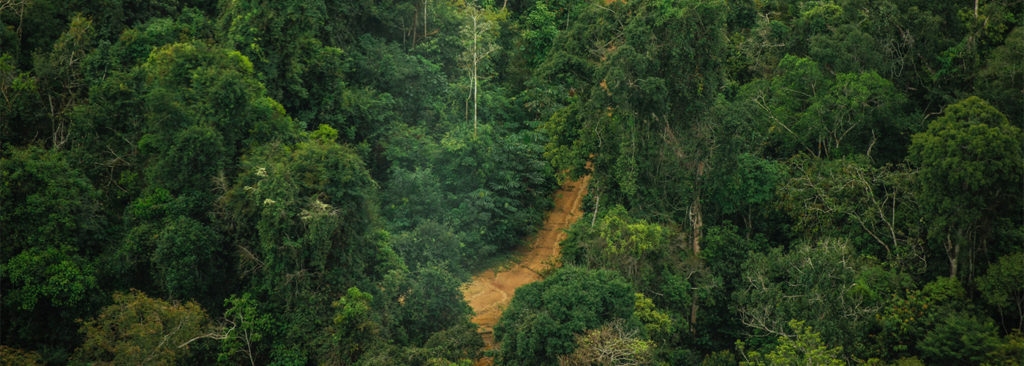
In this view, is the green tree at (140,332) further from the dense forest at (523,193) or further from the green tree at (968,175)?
the green tree at (968,175)

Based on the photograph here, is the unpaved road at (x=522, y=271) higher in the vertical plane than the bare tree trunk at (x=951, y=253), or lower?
lower

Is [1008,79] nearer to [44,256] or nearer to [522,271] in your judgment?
[522,271]

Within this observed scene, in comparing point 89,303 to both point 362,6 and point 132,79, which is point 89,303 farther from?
point 362,6

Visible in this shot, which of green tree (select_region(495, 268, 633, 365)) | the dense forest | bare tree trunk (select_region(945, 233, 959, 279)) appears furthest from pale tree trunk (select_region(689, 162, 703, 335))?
bare tree trunk (select_region(945, 233, 959, 279))

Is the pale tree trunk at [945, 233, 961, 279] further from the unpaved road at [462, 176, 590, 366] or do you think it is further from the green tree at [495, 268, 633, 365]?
the unpaved road at [462, 176, 590, 366]

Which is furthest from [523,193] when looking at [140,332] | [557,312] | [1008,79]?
[1008,79]

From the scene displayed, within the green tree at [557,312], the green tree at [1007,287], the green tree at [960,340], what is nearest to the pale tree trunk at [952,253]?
the green tree at [1007,287]
